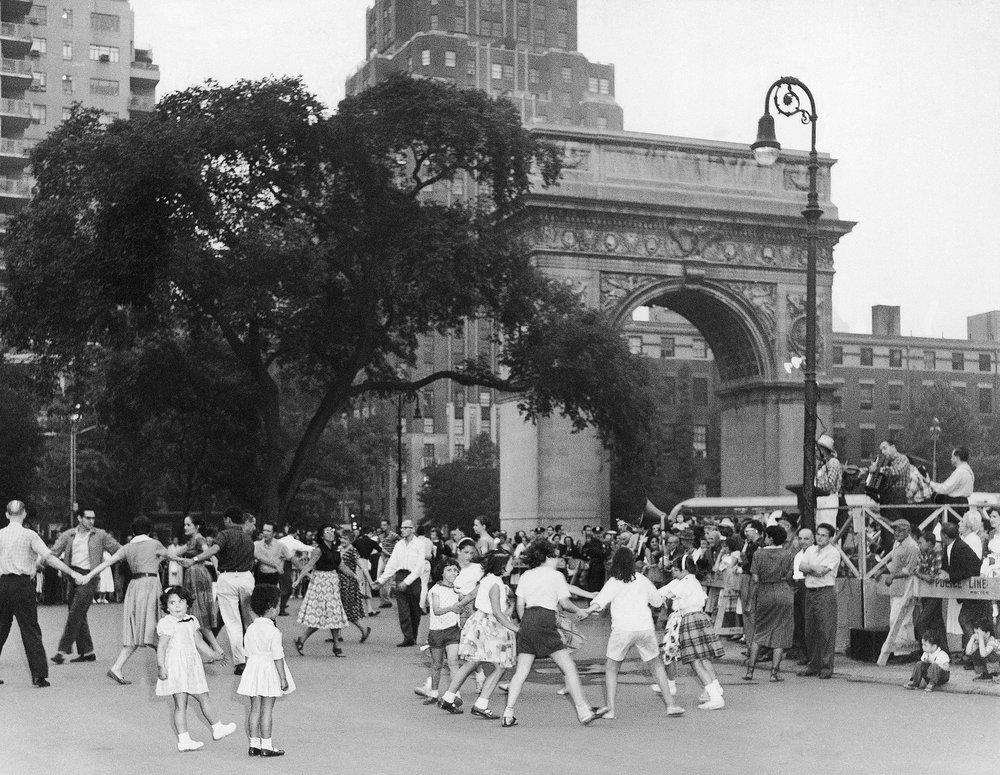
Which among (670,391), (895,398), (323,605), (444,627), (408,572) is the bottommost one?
(323,605)

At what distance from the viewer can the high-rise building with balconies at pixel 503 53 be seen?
97.3 m

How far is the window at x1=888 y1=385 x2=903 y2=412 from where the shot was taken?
327ft

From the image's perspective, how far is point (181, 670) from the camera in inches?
473

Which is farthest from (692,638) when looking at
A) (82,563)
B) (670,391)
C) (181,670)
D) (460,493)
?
(460,493)

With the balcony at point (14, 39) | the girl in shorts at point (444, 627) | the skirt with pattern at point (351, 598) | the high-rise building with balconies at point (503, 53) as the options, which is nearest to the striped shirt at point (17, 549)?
the girl in shorts at point (444, 627)

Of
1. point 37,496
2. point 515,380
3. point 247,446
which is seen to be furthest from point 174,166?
point 37,496

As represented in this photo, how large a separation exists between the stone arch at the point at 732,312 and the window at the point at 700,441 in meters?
44.5

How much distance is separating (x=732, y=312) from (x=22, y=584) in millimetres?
34812

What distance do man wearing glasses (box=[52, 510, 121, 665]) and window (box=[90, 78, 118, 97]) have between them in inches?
3235

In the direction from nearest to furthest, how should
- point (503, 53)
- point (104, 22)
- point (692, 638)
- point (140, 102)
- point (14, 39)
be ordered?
point (692, 638) < point (14, 39) < point (104, 22) < point (140, 102) < point (503, 53)

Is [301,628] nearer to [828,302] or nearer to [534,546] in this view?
[534,546]

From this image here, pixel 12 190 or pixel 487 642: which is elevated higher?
pixel 12 190

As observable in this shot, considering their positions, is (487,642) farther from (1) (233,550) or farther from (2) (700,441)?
(2) (700,441)

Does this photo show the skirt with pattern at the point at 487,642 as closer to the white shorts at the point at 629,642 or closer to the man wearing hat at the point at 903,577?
the white shorts at the point at 629,642
